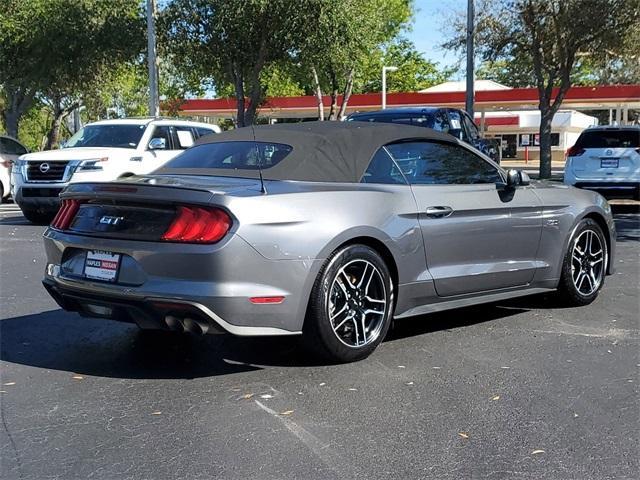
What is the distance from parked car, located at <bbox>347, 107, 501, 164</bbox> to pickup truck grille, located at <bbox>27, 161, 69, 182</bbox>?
199 inches

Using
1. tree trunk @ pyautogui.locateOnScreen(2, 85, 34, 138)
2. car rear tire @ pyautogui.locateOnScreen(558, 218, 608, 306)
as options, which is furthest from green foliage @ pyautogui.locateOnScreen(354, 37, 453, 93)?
car rear tire @ pyautogui.locateOnScreen(558, 218, 608, 306)

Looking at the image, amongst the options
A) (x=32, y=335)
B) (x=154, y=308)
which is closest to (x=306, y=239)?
(x=154, y=308)

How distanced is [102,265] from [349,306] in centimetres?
158

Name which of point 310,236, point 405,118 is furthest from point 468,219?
point 405,118

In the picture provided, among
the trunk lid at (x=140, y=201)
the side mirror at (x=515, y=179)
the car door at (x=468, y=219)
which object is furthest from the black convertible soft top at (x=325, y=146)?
the side mirror at (x=515, y=179)

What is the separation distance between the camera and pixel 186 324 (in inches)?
178

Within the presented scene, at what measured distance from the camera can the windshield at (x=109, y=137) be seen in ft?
45.4

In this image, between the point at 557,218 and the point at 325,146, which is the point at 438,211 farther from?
the point at 557,218

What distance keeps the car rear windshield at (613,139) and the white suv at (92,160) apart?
8.01m

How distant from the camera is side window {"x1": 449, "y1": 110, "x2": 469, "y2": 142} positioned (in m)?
14.0

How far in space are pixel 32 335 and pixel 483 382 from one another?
3374 mm

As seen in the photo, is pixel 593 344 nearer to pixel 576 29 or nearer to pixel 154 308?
pixel 154 308

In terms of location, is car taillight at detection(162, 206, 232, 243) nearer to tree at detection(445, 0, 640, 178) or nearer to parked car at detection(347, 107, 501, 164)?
parked car at detection(347, 107, 501, 164)

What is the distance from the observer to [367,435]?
3879 mm
